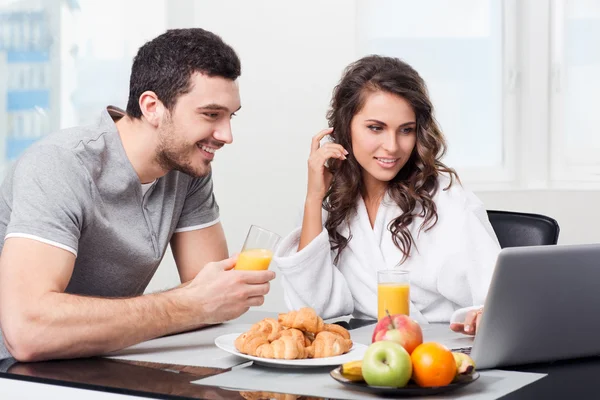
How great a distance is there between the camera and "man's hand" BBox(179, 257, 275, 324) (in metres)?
1.76

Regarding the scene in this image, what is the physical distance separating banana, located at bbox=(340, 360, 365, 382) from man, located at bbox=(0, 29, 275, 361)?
46cm

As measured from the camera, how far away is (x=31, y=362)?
1641mm

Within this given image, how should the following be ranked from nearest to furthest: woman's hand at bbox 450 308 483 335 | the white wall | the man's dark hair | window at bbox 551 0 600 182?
woman's hand at bbox 450 308 483 335 → the man's dark hair → the white wall → window at bbox 551 0 600 182

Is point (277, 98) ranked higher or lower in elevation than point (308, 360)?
higher

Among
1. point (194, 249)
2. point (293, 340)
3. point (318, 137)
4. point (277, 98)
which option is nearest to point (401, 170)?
point (318, 137)

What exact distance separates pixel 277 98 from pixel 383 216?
1.50 m

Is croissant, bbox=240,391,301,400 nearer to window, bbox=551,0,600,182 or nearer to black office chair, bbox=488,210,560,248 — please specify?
black office chair, bbox=488,210,560,248

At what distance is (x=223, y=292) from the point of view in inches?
69.2

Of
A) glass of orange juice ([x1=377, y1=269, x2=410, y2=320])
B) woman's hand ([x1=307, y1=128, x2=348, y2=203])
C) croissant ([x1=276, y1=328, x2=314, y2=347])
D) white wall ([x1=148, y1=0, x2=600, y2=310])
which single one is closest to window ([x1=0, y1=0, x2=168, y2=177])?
white wall ([x1=148, y1=0, x2=600, y2=310])

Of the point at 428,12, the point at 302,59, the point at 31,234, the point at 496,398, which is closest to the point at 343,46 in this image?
the point at 302,59

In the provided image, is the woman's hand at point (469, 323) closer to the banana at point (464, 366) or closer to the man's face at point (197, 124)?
the banana at point (464, 366)

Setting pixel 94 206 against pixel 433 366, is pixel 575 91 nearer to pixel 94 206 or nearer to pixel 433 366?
pixel 94 206

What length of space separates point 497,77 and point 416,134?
1766mm

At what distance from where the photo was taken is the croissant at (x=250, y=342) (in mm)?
1552
